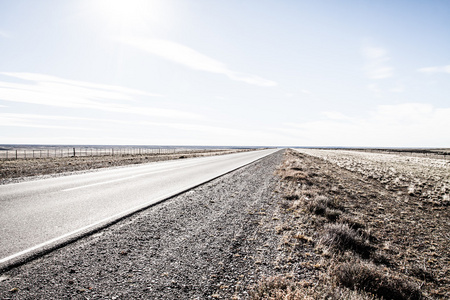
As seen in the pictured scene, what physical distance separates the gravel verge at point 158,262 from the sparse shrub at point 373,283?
104cm

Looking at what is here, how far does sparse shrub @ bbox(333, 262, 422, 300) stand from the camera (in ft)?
10.8

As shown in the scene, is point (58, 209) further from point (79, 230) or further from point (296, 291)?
point (296, 291)

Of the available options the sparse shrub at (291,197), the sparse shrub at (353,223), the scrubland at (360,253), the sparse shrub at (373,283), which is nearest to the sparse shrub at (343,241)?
the scrubland at (360,253)

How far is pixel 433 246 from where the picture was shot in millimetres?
5992

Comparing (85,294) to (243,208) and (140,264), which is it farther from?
(243,208)

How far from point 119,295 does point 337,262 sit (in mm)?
3425

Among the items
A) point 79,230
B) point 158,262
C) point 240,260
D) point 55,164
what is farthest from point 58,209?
point 55,164

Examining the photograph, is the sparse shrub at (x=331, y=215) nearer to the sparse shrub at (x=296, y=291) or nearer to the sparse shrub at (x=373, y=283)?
the sparse shrub at (x=373, y=283)

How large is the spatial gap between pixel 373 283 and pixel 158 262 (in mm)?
3232

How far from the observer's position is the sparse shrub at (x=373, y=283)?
328 centimetres

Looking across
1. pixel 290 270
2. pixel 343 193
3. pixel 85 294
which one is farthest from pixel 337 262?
pixel 343 193

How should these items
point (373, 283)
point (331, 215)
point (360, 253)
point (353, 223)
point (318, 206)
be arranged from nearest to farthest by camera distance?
1. point (373, 283)
2. point (360, 253)
3. point (353, 223)
4. point (331, 215)
5. point (318, 206)

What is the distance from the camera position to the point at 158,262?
11.8 ft

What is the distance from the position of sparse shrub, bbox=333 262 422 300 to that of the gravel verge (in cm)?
104
